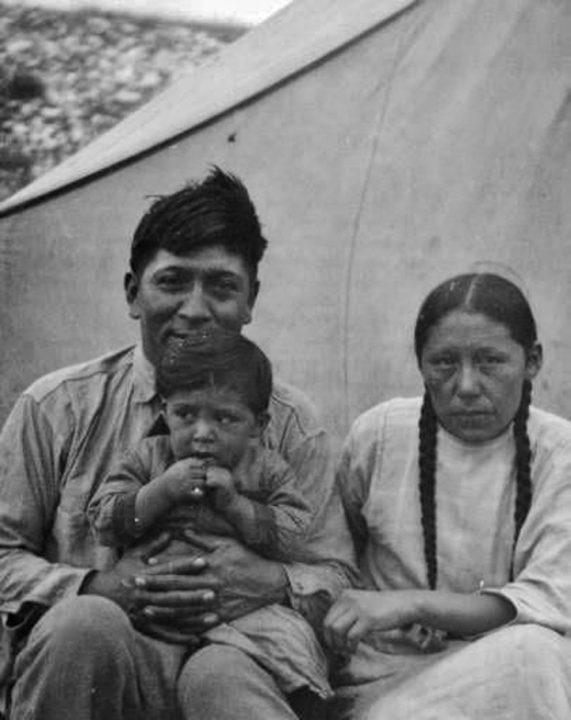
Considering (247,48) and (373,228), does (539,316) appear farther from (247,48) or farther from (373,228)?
(247,48)

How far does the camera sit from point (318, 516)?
293cm

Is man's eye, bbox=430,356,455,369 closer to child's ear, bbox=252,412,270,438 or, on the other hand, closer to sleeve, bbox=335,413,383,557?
sleeve, bbox=335,413,383,557

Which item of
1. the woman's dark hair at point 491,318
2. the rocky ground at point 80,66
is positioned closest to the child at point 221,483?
the woman's dark hair at point 491,318

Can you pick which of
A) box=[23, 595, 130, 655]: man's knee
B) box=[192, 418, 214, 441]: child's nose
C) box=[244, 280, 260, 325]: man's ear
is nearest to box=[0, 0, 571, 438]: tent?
box=[244, 280, 260, 325]: man's ear

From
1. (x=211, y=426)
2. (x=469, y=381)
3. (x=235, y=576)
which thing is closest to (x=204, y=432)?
(x=211, y=426)

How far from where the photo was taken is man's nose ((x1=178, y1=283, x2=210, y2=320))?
117 inches

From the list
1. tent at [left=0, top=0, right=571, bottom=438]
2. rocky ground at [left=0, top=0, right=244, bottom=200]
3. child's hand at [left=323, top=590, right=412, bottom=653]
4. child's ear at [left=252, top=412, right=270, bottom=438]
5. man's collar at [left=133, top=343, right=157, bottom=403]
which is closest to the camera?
child's hand at [left=323, top=590, right=412, bottom=653]

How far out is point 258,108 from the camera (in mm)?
3291

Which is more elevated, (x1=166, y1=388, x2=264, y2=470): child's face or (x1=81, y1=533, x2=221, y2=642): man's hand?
(x1=166, y1=388, x2=264, y2=470): child's face

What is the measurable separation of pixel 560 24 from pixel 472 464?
2.97 ft

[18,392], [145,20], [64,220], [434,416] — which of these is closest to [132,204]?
[64,220]

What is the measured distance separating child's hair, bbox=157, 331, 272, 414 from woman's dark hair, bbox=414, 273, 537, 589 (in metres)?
0.28

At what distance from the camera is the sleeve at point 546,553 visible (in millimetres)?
2793

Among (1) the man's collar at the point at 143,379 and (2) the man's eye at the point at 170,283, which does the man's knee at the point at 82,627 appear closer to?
(1) the man's collar at the point at 143,379
